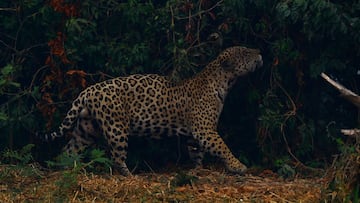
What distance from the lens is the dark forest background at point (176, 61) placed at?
1005 cm

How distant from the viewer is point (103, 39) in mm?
10430

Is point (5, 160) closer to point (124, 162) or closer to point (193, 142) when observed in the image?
point (124, 162)

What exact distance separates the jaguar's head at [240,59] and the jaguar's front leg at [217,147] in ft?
2.56

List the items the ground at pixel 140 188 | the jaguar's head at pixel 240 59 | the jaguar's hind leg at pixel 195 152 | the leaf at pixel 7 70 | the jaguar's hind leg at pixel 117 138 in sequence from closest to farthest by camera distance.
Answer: the ground at pixel 140 188 < the leaf at pixel 7 70 < the jaguar's hind leg at pixel 117 138 < the jaguar's head at pixel 240 59 < the jaguar's hind leg at pixel 195 152

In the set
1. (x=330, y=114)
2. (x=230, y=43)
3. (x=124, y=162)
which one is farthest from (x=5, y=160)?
(x=330, y=114)

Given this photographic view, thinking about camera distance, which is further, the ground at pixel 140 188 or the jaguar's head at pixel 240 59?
the jaguar's head at pixel 240 59

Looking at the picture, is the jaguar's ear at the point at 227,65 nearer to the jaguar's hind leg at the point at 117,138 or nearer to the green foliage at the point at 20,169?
the jaguar's hind leg at the point at 117,138

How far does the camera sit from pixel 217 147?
10078 millimetres

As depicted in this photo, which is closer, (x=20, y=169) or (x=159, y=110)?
(x=20, y=169)

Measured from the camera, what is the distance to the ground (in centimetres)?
789

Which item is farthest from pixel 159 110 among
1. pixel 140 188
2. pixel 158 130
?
pixel 140 188

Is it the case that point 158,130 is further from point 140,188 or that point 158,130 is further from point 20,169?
point 140,188

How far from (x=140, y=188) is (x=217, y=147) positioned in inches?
79.2

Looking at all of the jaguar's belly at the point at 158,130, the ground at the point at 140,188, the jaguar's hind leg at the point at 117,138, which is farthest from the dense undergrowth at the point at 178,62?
the ground at the point at 140,188
